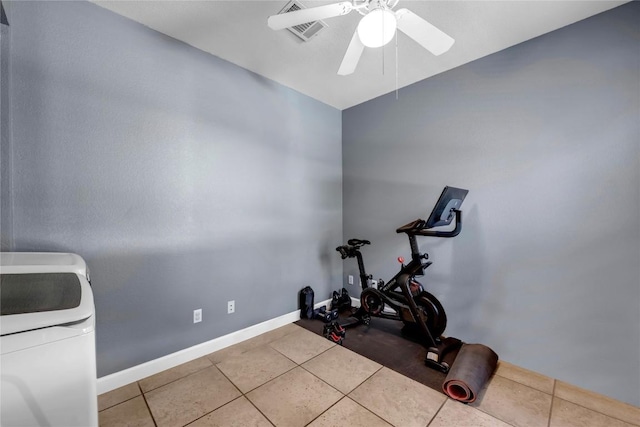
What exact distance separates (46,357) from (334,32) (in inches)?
97.6

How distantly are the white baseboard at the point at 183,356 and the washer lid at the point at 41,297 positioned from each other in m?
1.07

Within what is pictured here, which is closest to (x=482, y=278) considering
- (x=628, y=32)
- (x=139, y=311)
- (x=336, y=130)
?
(x=628, y=32)

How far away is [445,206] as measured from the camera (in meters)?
2.07

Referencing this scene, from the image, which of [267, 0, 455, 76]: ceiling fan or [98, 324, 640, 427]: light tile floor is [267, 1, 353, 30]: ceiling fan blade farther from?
[98, 324, 640, 427]: light tile floor

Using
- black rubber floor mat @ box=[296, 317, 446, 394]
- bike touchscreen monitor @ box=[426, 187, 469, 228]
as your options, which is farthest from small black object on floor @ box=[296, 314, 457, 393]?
bike touchscreen monitor @ box=[426, 187, 469, 228]

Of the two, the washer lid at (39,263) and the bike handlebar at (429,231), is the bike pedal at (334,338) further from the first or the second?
the washer lid at (39,263)

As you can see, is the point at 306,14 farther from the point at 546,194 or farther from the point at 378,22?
the point at 546,194

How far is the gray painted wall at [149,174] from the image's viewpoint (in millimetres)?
1580

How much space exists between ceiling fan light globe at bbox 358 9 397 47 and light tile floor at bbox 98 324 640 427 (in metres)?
2.26

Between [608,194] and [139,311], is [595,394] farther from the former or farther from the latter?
[139,311]

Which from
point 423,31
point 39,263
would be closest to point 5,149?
point 39,263

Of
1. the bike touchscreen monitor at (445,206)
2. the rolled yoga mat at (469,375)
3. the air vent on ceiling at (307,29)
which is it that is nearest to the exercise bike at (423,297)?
the bike touchscreen monitor at (445,206)

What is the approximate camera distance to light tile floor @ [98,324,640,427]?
156 centimetres

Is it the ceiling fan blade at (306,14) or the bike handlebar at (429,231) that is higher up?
the ceiling fan blade at (306,14)
